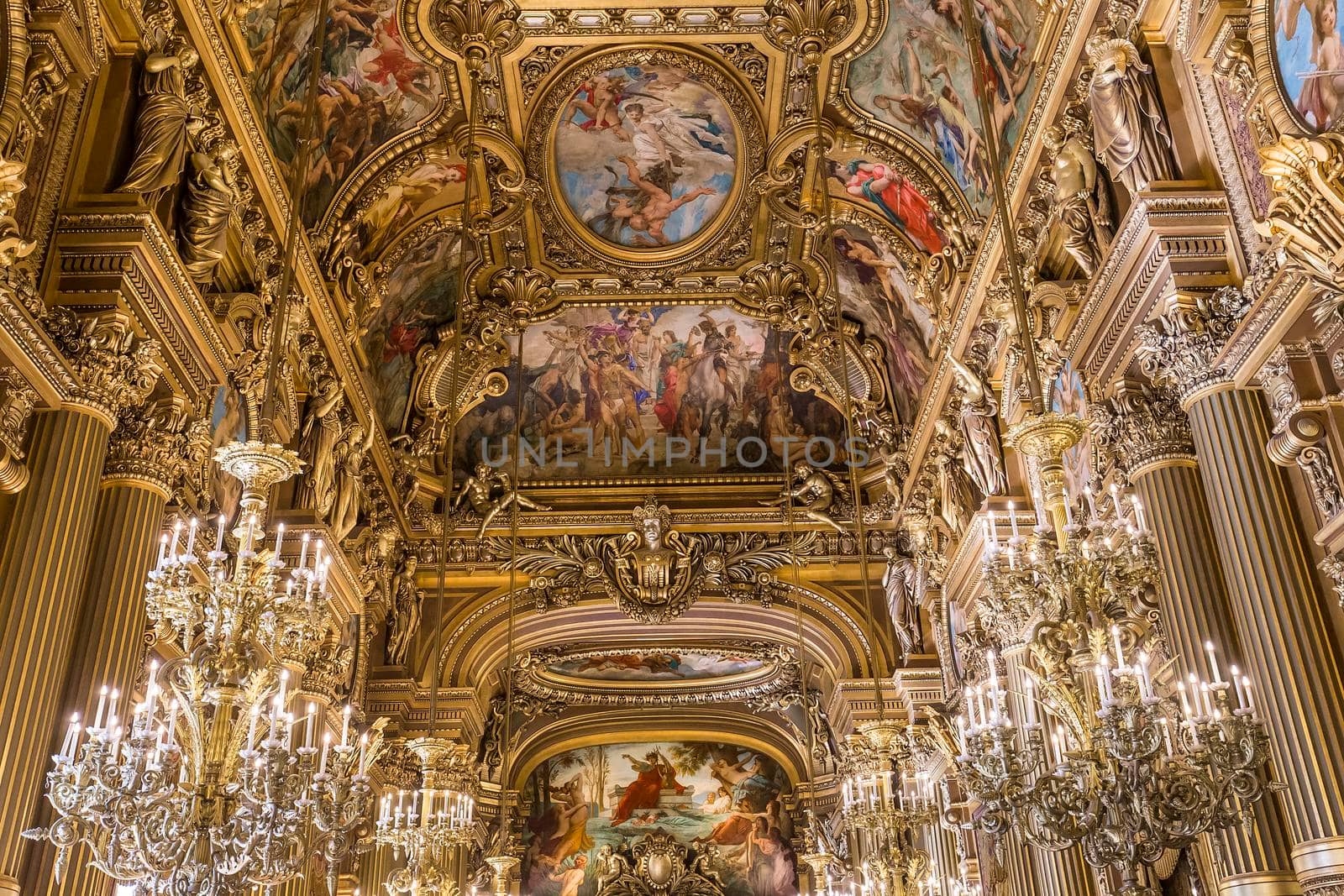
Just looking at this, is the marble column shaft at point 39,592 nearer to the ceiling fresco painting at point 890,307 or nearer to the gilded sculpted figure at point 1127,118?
the gilded sculpted figure at point 1127,118

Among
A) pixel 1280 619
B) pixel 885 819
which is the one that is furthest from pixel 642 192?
pixel 1280 619

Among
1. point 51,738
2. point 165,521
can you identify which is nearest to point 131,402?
point 165,521

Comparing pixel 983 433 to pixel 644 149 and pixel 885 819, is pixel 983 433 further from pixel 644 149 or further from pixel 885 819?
pixel 644 149

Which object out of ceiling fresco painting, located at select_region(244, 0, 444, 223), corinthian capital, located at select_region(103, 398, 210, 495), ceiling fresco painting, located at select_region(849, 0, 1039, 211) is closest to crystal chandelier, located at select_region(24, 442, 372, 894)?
corinthian capital, located at select_region(103, 398, 210, 495)

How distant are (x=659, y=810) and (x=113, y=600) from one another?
2113 centimetres

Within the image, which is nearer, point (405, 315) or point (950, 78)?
point (950, 78)

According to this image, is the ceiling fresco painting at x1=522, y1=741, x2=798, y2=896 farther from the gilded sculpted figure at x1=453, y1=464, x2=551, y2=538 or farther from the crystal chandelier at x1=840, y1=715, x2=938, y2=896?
the crystal chandelier at x1=840, y1=715, x2=938, y2=896

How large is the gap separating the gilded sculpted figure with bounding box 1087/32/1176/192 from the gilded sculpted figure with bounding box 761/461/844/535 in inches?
370

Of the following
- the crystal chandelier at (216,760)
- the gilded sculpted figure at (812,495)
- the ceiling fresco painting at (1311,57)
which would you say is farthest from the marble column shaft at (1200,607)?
the gilded sculpted figure at (812,495)

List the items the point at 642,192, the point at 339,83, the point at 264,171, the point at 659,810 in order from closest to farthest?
the point at 264,171 → the point at 339,83 → the point at 642,192 → the point at 659,810

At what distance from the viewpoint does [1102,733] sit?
5414 millimetres

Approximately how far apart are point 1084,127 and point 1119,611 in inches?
189

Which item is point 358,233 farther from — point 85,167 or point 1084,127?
point 1084,127

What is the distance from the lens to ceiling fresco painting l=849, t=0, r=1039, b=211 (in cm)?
1061
